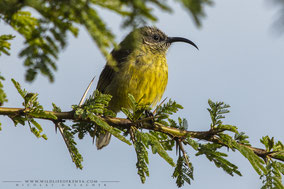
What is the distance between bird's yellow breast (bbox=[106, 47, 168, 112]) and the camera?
4969 mm

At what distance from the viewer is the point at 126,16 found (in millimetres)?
1379

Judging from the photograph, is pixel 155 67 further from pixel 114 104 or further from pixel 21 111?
pixel 21 111

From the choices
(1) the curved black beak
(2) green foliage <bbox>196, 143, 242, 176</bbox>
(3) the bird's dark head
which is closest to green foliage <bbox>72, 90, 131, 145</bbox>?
(2) green foliage <bbox>196, 143, 242, 176</bbox>

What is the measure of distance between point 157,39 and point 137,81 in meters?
1.77

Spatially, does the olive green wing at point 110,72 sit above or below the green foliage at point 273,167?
above

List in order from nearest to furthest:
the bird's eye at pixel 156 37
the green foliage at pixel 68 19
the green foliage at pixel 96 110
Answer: the green foliage at pixel 68 19, the green foliage at pixel 96 110, the bird's eye at pixel 156 37

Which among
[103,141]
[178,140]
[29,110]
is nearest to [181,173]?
[178,140]

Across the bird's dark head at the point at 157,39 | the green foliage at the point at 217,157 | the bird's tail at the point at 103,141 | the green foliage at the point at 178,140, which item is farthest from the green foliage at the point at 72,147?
the bird's dark head at the point at 157,39

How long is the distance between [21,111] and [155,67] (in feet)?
9.50

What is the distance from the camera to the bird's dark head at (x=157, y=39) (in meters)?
6.23

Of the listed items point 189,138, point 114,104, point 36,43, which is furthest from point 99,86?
point 36,43

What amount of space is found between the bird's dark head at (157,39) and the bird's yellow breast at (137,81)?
32.7 inches

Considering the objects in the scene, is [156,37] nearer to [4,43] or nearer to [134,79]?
[134,79]

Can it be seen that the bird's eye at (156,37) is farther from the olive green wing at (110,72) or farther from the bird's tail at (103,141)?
the bird's tail at (103,141)
